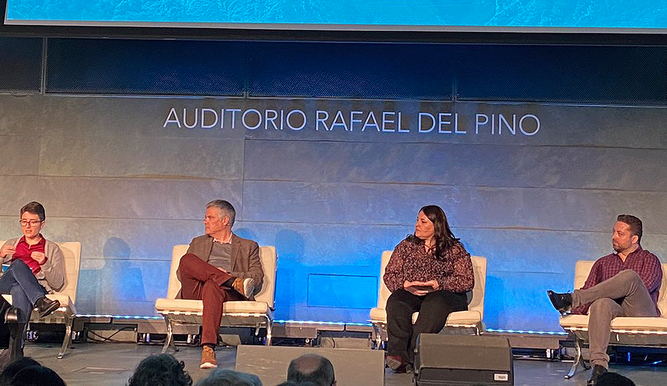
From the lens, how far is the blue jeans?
5512 mm

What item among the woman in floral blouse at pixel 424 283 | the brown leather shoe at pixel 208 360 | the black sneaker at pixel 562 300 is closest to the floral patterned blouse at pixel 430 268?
the woman in floral blouse at pixel 424 283

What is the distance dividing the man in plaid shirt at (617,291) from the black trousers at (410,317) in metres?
0.64

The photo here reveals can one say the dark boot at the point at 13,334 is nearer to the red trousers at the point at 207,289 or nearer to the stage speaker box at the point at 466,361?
the red trousers at the point at 207,289

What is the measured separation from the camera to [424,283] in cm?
565

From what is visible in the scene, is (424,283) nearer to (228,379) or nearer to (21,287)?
(21,287)

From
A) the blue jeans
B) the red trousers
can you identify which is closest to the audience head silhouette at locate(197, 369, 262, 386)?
the red trousers

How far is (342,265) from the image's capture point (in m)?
6.83

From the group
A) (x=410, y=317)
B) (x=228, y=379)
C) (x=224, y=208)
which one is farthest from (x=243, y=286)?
(x=228, y=379)

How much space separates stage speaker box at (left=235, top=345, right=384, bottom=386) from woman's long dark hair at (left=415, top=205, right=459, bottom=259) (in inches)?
99.7

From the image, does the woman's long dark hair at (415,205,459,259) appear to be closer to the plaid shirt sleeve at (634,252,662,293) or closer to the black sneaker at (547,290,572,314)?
the black sneaker at (547,290,572,314)

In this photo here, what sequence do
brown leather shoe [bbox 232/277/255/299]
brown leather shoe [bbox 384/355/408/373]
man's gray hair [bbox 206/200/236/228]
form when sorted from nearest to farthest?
brown leather shoe [bbox 384/355/408/373], brown leather shoe [bbox 232/277/255/299], man's gray hair [bbox 206/200/236/228]

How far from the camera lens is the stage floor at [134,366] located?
486cm

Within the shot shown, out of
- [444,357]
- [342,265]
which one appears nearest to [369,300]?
[342,265]

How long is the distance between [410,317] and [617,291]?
1.22m
